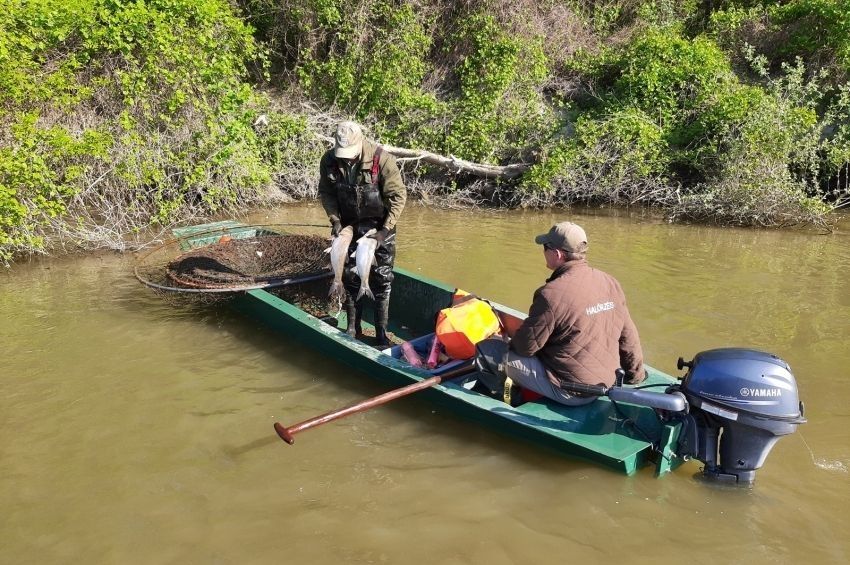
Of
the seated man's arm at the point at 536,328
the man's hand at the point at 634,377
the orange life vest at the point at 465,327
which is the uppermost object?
the seated man's arm at the point at 536,328

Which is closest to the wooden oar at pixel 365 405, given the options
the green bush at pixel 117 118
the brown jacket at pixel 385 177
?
the brown jacket at pixel 385 177

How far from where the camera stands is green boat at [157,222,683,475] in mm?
4297

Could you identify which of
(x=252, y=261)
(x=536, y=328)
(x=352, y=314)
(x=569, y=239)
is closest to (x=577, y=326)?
(x=536, y=328)

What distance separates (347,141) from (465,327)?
183cm

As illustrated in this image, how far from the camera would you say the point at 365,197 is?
597cm

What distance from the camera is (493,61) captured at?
550 inches

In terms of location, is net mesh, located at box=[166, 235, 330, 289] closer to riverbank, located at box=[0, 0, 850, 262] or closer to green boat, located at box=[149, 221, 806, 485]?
green boat, located at box=[149, 221, 806, 485]

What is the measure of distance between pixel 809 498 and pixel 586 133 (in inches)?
357

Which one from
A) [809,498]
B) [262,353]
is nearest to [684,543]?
[809,498]

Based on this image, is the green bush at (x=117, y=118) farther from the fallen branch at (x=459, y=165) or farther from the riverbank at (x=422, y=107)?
the fallen branch at (x=459, y=165)

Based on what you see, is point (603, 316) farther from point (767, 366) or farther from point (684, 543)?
point (684, 543)

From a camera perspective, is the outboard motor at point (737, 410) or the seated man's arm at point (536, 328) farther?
the seated man's arm at point (536, 328)

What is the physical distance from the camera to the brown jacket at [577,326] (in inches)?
170

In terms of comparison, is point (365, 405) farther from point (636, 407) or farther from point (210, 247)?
point (210, 247)
